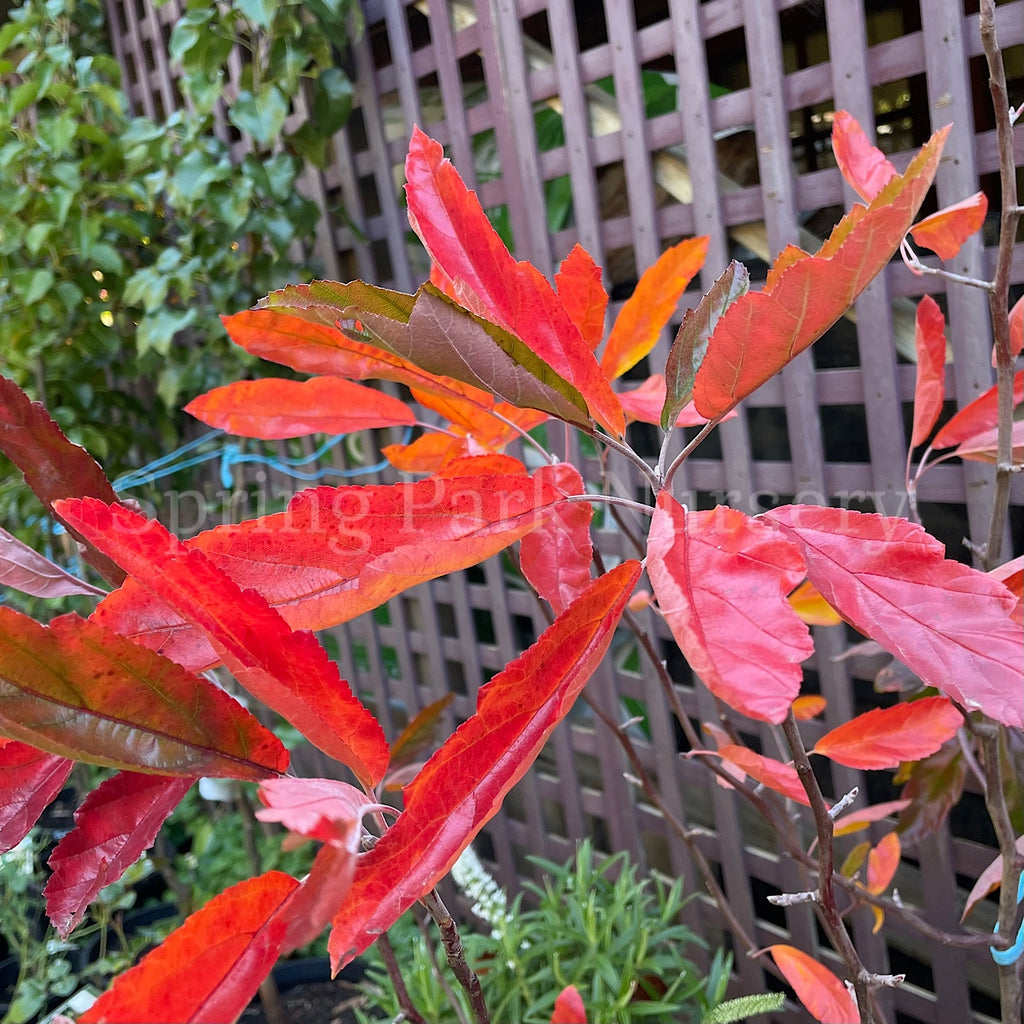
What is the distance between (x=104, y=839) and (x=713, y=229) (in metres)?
1.14

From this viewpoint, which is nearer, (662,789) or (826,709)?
(826,709)

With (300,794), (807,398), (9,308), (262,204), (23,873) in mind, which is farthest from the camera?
(9,308)

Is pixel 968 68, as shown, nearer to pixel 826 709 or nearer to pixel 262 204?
pixel 826 709

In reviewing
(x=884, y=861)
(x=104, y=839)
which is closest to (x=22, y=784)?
(x=104, y=839)

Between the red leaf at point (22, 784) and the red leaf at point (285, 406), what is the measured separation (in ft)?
0.79

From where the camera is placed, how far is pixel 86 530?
0.83 feet

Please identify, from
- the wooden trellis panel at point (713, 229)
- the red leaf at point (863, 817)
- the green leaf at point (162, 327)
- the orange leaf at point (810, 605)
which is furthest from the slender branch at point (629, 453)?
the green leaf at point (162, 327)

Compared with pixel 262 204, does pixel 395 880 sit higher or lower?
lower

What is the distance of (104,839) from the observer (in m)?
0.32

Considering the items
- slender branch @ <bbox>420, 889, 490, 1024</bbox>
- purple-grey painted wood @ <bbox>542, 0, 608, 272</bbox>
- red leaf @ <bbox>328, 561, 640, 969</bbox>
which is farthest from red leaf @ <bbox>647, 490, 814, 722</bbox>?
purple-grey painted wood @ <bbox>542, 0, 608, 272</bbox>

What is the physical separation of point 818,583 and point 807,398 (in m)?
0.92

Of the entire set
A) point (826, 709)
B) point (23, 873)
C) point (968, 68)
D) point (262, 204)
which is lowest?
point (23, 873)

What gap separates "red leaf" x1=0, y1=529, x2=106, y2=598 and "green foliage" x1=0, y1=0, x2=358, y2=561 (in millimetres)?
1334

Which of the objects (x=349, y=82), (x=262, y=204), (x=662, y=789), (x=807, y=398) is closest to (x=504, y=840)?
(x=662, y=789)
